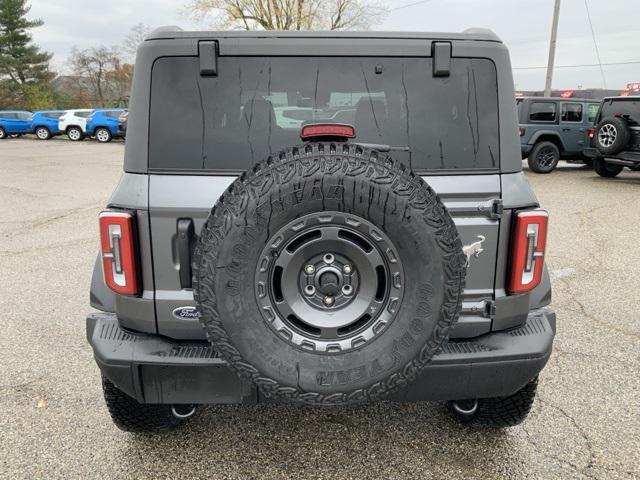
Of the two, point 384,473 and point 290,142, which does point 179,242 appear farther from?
point 384,473

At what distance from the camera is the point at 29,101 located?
136ft

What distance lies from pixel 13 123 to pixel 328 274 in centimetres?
3114

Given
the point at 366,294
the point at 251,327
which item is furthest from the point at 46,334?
the point at 366,294

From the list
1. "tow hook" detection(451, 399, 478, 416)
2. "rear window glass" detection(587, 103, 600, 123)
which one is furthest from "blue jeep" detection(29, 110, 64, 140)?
"tow hook" detection(451, 399, 478, 416)

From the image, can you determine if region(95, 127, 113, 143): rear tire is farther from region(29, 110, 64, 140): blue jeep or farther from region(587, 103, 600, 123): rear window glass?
region(587, 103, 600, 123): rear window glass

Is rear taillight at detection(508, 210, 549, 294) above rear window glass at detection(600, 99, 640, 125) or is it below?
below

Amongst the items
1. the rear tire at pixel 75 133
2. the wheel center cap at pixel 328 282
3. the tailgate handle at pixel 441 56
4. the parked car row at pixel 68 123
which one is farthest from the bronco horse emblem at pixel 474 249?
the rear tire at pixel 75 133

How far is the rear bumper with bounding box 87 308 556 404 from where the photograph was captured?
210cm

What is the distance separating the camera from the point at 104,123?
25266mm

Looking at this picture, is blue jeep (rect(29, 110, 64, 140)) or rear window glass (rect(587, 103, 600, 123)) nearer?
rear window glass (rect(587, 103, 600, 123))

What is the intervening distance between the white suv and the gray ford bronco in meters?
26.8

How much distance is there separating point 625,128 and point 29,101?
43.4 metres

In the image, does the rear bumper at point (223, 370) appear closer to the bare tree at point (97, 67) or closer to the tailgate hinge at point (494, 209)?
the tailgate hinge at point (494, 209)

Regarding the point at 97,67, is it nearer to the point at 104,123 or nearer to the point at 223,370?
the point at 104,123
